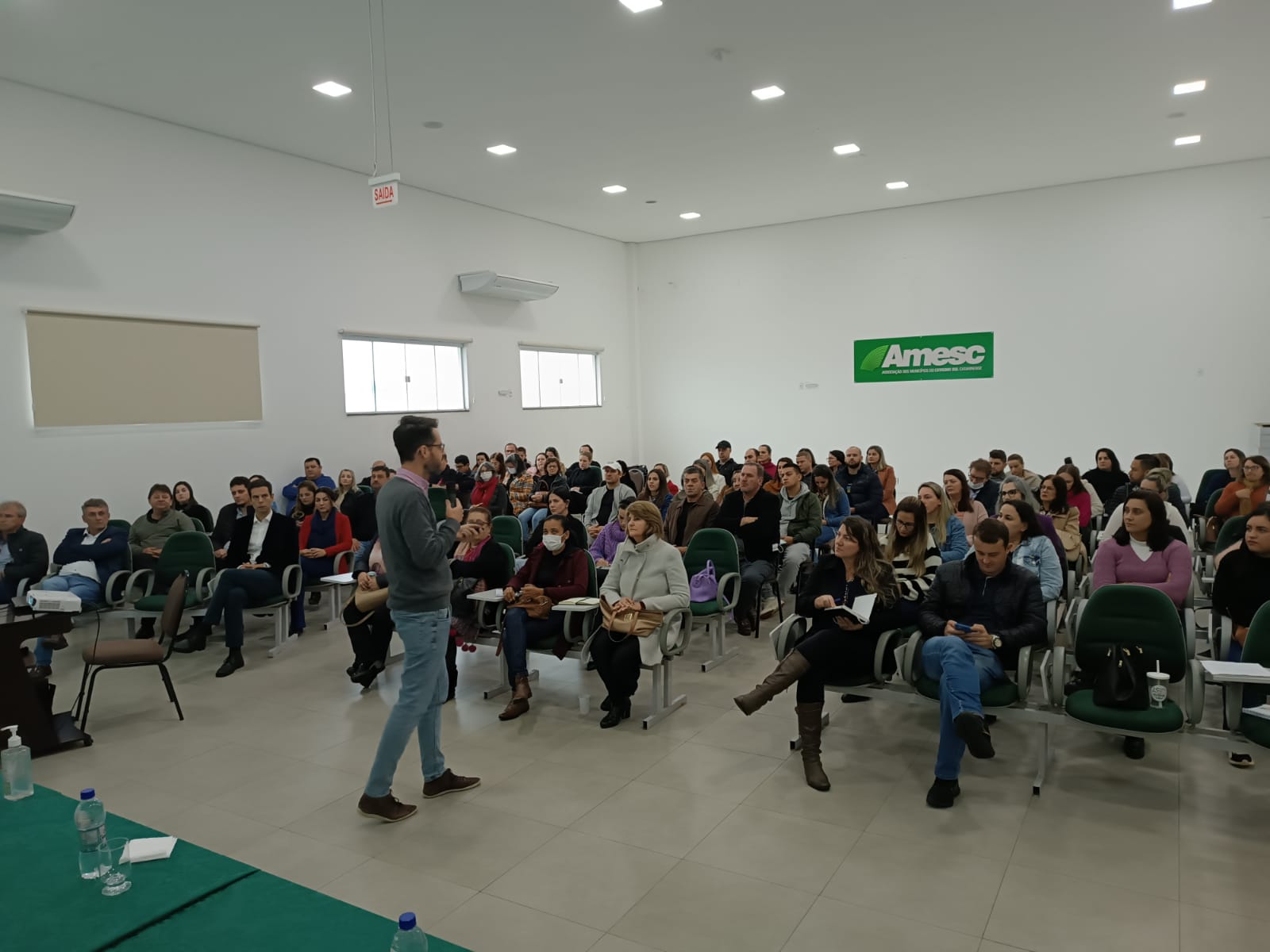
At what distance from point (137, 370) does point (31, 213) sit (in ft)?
5.65

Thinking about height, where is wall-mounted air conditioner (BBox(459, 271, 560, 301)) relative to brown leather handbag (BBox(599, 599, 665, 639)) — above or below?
above

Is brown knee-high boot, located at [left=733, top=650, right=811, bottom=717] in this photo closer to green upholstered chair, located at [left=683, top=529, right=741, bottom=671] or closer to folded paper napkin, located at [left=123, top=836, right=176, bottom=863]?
green upholstered chair, located at [left=683, top=529, right=741, bottom=671]

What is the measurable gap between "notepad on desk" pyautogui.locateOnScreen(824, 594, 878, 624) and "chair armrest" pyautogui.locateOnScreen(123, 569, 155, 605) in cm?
514

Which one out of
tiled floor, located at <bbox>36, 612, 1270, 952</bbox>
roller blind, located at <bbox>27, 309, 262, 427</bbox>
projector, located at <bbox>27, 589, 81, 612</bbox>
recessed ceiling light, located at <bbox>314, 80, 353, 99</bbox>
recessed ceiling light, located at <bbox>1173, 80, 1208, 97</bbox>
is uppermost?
recessed ceiling light, located at <bbox>314, 80, 353, 99</bbox>

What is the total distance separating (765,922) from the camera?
2.84 metres

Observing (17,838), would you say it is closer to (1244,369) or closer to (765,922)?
(765,922)

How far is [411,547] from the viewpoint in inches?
135

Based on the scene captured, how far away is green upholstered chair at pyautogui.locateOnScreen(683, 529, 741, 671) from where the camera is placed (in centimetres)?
570

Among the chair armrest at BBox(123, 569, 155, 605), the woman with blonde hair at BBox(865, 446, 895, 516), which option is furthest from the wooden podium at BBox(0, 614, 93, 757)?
the woman with blonde hair at BBox(865, 446, 895, 516)

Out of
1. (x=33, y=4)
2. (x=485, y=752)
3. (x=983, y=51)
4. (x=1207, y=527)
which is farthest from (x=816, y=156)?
(x=485, y=752)

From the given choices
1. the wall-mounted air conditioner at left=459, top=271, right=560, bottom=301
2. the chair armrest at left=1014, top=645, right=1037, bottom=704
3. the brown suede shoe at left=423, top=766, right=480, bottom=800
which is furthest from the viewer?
the wall-mounted air conditioner at left=459, top=271, right=560, bottom=301

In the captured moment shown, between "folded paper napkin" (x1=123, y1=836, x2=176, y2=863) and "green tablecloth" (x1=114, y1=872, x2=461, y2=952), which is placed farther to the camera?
"folded paper napkin" (x1=123, y1=836, x2=176, y2=863)

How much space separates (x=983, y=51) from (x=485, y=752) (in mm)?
7036

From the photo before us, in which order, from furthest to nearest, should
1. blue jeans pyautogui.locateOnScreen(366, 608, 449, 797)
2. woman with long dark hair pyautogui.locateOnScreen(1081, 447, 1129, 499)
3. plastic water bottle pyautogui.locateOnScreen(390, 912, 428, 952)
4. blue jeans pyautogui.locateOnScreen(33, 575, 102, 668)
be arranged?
1. woman with long dark hair pyautogui.locateOnScreen(1081, 447, 1129, 499)
2. blue jeans pyautogui.locateOnScreen(33, 575, 102, 668)
3. blue jeans pyautogui.locateOnScreen(366, 608, 449, 797)
4. plastic water bottle pyautogui.locateOnScreen(390, 912, 428, 952)
